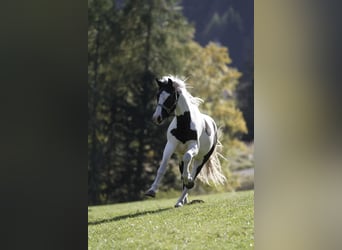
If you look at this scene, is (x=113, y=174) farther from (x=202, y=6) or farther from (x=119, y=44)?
(x=202, y=6)

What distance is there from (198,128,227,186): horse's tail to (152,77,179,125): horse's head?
17.8 inches

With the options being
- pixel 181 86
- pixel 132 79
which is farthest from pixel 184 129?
pixel 132 79

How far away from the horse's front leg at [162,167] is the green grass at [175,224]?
71 millimetres

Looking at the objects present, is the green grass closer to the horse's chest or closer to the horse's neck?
the horse's chest

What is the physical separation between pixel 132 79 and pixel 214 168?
966mm

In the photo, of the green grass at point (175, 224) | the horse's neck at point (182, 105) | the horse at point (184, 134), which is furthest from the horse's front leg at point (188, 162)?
the horse's neck at point (182, 105)

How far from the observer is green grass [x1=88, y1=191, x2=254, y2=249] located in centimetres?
535

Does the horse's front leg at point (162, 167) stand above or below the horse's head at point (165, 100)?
below

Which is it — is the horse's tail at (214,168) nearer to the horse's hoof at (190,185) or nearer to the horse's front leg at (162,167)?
the horse's hoof at (190,185)

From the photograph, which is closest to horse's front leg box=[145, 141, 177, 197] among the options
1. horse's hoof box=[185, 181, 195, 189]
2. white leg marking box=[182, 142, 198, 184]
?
white leg marking box=[182, 142, 198, 184]

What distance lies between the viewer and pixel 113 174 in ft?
18.1

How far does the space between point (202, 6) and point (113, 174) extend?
1.48 meters

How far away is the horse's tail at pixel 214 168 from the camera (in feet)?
18.7
